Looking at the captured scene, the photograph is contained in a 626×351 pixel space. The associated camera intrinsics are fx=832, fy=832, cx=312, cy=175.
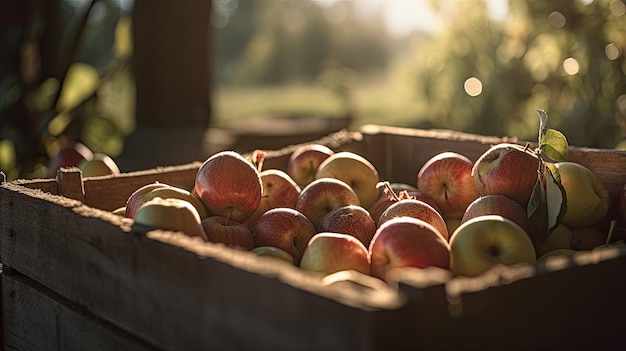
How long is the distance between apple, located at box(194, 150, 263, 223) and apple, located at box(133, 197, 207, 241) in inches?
9.9

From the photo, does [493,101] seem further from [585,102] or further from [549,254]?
[549,254]

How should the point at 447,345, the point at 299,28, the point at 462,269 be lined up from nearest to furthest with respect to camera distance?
the point at 447,345
the point at 462,269
the point at 299,28

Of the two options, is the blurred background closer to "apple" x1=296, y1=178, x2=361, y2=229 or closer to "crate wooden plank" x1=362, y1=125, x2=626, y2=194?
"crate wooden plank" x1=362, y1=125, x2=626, y2=194

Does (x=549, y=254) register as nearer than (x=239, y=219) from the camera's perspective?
Yes

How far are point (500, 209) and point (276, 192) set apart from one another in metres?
0.48

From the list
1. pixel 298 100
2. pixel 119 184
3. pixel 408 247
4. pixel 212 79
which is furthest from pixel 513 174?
pixel 298 100

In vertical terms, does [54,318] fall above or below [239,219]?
below

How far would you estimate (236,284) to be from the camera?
96 centimetres

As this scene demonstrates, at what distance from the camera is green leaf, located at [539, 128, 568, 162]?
1.59 metres

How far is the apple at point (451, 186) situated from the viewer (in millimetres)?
1728

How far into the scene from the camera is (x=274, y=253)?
135 cm

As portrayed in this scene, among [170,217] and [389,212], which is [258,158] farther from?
[170,217]

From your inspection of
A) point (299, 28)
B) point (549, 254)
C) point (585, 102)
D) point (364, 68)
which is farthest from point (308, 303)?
point (299, 28)

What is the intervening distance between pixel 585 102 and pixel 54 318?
354 cm
